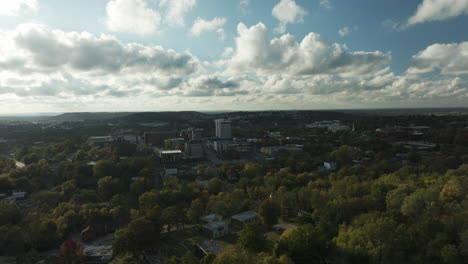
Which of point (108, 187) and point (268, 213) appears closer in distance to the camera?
point (268, 213)

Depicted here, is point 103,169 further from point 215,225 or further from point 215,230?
point 215,230

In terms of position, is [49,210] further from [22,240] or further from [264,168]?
[264,168]

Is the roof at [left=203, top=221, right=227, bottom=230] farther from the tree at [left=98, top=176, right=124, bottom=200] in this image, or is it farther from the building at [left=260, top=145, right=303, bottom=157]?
the building at [left=260, top=145, right=303, bottom=157]

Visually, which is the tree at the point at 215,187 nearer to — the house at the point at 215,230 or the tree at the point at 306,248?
the house at the point at 215,230

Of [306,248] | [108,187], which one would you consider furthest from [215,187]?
[306,248]

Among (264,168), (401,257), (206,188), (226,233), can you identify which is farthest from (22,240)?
(264,168)

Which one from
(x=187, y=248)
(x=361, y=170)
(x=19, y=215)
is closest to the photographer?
(x=187, y=248)

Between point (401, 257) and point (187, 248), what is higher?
point (401, 257)

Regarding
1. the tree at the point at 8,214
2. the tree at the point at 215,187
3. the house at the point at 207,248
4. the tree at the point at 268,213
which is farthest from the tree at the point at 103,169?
the tree at the point at 268,213
